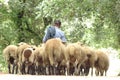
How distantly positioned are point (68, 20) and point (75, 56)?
8024mm

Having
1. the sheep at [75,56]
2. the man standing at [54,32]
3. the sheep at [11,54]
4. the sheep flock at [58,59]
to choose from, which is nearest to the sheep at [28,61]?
the sheep flock at [58,59]

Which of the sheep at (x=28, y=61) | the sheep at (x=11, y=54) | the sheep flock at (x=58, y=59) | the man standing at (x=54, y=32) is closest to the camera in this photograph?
the sheep flock at (x=58, y=59)

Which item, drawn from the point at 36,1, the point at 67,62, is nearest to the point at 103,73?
the point at 67,62

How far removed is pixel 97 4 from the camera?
53.4 ft

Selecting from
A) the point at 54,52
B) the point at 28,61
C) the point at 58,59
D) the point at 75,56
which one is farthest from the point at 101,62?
the point at 28,61

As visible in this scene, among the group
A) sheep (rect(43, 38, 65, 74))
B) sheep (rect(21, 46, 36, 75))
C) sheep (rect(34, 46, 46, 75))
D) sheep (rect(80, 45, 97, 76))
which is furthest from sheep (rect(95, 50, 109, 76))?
sheep (rect(21, 46, 36, 75))

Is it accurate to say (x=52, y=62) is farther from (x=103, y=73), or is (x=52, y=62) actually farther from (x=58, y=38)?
(x=103, y=73)

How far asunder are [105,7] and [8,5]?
7.96 metres

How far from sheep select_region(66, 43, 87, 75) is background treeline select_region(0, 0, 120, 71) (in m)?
5.26

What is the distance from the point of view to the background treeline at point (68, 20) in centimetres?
1684

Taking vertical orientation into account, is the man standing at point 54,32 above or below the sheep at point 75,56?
above

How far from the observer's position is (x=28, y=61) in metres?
11.5

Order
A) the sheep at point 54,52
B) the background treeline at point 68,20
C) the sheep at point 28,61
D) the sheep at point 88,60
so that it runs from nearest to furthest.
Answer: the sheep at point 54,52, the sheep at point 88,60, the sheep at point 28,61, the background treeline at point 68,20

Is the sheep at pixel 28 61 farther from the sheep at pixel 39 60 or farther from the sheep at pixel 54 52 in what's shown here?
the sheep at pixel 54 52
